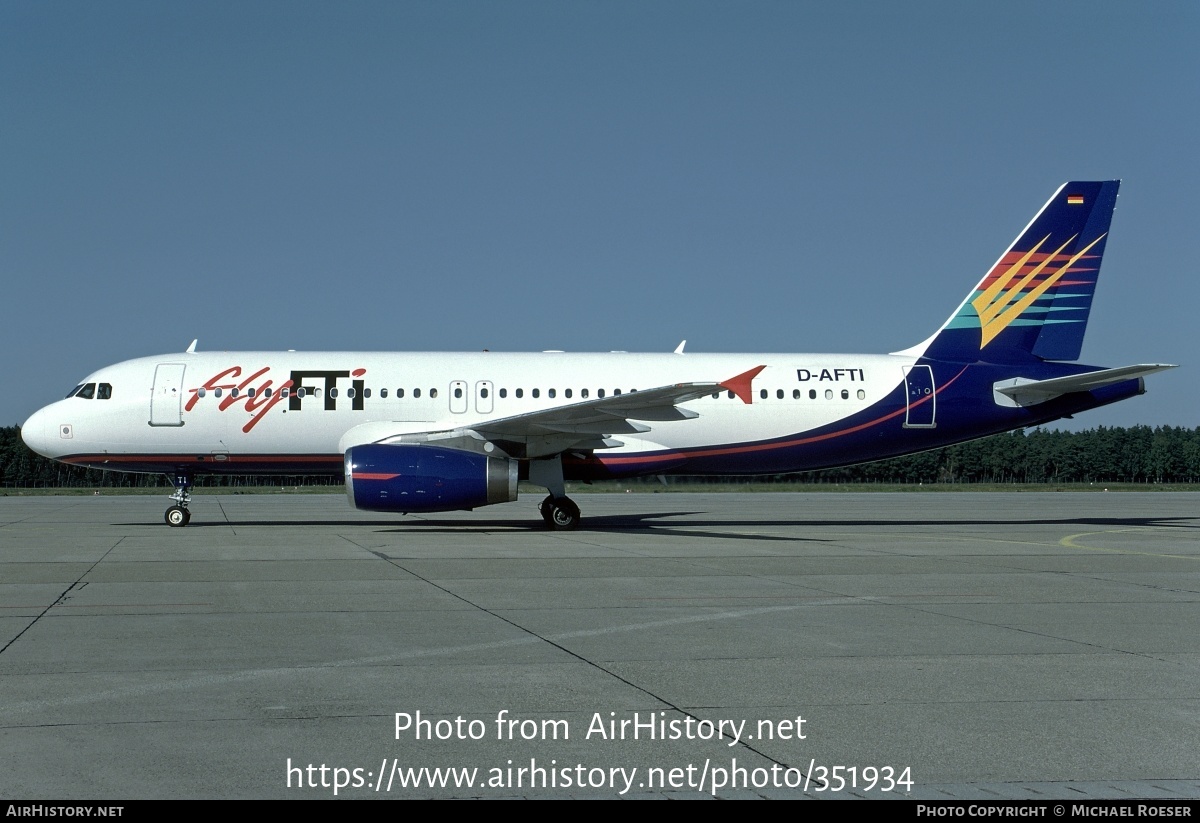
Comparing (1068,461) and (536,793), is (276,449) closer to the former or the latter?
(536,793)

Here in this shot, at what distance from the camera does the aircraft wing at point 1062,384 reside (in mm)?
24047

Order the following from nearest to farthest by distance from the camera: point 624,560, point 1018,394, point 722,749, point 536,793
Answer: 1. point 536,793
2. point 722,749
3. point 624,560
4. point 1018,394

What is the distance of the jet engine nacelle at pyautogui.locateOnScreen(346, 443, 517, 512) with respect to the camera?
2091cm

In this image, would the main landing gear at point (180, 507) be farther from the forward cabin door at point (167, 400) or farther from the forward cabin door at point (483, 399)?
the forward cabin door at point (483, 399)

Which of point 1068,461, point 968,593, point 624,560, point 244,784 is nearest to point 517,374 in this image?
point 624,560

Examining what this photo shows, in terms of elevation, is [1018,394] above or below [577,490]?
above

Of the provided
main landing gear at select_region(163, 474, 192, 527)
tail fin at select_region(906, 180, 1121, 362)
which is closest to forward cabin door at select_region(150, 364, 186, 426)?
main landing gear at select_region(163, 474, 192, 527)

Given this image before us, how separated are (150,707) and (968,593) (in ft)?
28.6

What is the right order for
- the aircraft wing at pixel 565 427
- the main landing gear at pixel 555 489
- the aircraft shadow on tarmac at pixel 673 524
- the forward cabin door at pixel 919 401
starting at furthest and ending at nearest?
the forward cabin door at pixel 919 401
the main landing gear at pixel 555 489
the aircraft shadow on tarmac at pixel 673 524
the aircraft wing at pixel 565 427

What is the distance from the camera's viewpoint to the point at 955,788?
505 cm

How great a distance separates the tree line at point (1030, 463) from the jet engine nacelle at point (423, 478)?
72468mm

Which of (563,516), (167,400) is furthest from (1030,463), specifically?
(167,400)

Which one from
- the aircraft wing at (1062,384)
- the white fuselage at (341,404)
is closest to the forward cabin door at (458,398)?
the white fuselage at (341,404)

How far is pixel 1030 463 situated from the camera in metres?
106
